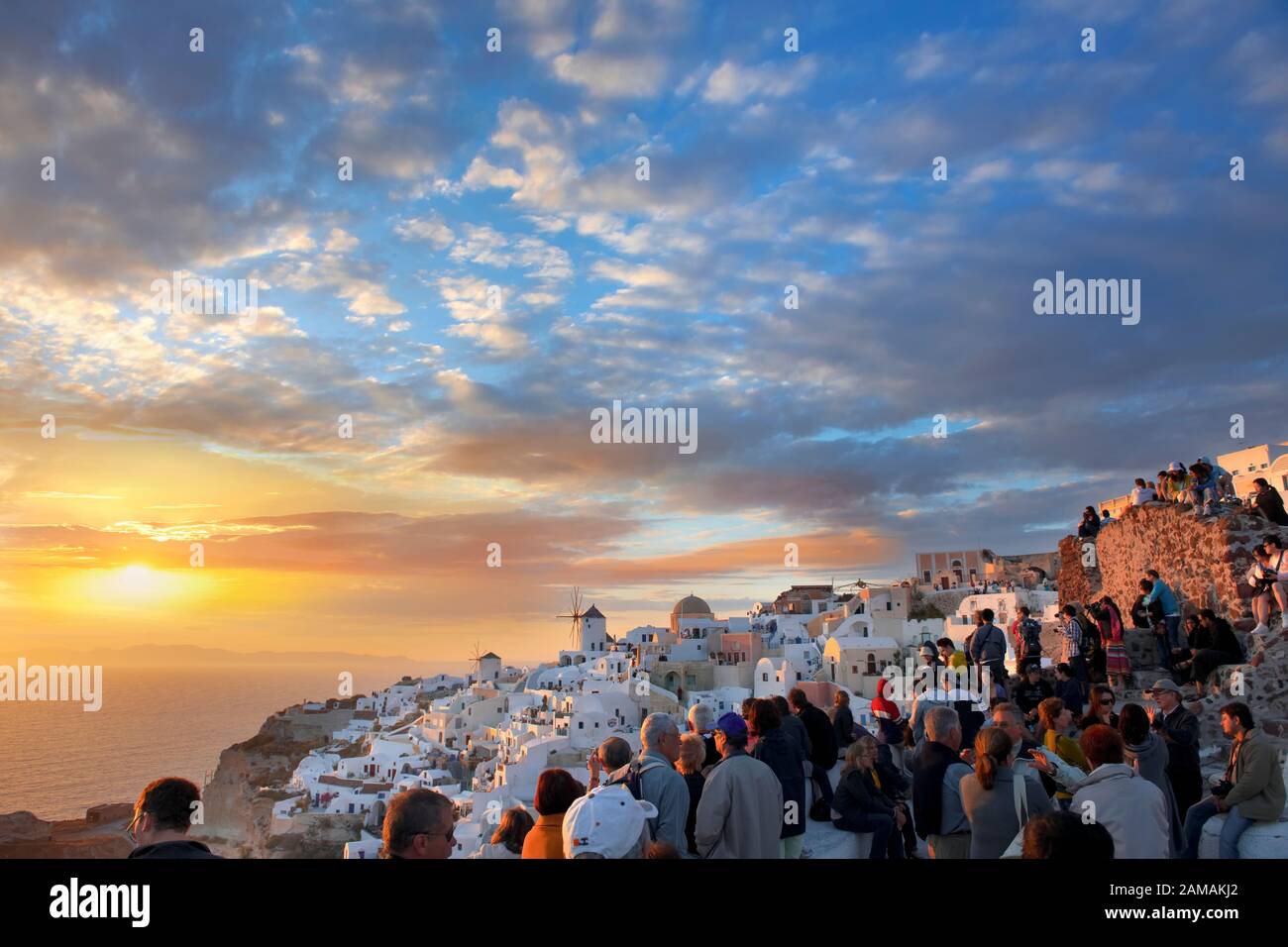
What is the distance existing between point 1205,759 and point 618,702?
112ft

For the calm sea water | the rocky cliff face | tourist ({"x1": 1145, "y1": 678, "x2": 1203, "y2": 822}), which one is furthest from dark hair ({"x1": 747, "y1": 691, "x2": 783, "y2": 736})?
the calm sea water

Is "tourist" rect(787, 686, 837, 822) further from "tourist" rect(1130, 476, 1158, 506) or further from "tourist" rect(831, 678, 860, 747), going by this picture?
"tourist" rect(1130, 476, 1158, 506)

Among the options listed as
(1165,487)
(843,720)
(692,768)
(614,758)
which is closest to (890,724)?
(843,720)

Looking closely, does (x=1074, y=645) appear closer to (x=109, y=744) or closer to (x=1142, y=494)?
(x=1142, y=494)

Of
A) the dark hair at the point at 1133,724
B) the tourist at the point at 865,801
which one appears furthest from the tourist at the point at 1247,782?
the tourist at the point at 865,801

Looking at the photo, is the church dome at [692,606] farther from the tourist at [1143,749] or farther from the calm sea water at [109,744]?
the tourist at [1143,749]

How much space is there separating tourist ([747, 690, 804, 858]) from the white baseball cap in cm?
191

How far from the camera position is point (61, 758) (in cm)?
8356

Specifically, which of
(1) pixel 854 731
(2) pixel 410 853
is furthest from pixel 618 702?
(2) pixel 410 853

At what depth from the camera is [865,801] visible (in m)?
6.35

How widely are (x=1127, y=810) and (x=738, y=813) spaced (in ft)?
7.33
